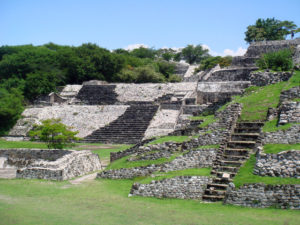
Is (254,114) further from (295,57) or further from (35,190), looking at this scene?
(295,57)

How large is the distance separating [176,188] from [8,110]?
29.4 metres

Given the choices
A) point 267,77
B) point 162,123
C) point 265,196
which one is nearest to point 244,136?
point 265,196

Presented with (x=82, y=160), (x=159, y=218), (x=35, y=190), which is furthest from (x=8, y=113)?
(x=159, y=218)

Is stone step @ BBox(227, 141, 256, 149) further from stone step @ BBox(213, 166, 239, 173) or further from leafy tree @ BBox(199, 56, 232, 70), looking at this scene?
leafy tree @ BBox(199, 56, 232, 70)

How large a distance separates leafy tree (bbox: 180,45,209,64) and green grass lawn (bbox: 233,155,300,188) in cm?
8508

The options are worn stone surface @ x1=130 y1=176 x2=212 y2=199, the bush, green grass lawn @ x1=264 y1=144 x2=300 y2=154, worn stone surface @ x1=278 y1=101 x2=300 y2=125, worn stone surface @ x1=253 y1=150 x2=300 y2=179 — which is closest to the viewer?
worn stone surface @ x1=253 y1=150 x2=300 y2=179

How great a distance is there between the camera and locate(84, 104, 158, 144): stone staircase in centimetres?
3241

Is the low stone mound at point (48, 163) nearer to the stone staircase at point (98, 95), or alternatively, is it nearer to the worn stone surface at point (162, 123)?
the worn stone surface at point (162, 123)

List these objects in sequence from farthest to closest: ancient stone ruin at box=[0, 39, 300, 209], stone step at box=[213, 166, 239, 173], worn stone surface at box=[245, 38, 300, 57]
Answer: worn stone surface at box=[245, 38, 300, 57] → stone step at box=[213, 166, 239, 173] → ancient stone ruin at box=[0, 39, 300, 209]

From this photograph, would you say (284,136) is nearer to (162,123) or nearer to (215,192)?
(215,192)

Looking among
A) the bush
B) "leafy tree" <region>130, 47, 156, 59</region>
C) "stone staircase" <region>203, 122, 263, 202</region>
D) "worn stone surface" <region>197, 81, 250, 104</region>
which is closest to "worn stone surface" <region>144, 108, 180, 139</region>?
"worn stone surface" <region>197, 81, 250, 104</region>

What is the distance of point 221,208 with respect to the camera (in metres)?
10.8

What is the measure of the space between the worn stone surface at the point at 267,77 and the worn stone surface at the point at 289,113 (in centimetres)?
651

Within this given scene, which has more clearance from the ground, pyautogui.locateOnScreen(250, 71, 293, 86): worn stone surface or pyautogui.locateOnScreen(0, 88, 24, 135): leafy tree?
pyautogui.locateOnScreen(250, 71, 293, 86): worn stone surface
